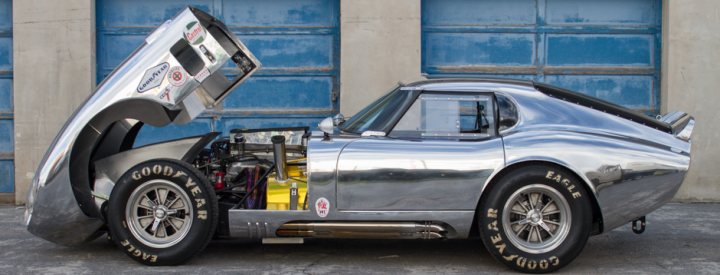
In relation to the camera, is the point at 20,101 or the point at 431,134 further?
the point at 20,101

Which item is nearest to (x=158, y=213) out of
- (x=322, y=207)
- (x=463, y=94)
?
(x=322, y=207)

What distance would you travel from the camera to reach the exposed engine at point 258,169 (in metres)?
6.70

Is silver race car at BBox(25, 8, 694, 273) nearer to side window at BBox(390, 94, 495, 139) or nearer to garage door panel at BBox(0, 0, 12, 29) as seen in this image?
side window at BBox(390, 94, 495, 139)

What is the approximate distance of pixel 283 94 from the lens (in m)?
11.1

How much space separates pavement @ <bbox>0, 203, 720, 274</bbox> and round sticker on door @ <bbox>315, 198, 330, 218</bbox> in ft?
1.42

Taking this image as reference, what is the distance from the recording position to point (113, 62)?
36.6 feet

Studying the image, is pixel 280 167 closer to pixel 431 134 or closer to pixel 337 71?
pixel 431 134

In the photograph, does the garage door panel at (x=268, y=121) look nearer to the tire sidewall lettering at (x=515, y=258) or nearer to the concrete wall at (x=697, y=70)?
the concrete wall at (x=697, y=70)

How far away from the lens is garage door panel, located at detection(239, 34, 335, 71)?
11.1 m

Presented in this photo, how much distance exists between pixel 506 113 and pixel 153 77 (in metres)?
2.64

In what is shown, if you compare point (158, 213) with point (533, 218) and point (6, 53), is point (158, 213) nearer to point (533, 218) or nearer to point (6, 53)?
point (533, 218)

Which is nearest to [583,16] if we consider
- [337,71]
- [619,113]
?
[337,71]

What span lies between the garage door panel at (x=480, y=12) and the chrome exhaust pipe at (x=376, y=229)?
4998mm

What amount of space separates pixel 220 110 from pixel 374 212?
5.03 metres
